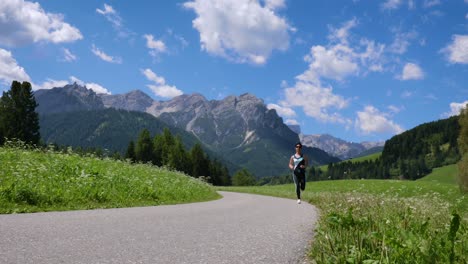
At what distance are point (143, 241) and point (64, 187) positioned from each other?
8.65 meters

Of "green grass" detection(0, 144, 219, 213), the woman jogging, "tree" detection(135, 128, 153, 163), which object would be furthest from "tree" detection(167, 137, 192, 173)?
the woman jogging

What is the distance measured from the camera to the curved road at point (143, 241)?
17.5ft

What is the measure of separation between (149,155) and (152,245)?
276 feet

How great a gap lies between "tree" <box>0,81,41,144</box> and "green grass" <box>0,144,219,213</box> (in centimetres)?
5385

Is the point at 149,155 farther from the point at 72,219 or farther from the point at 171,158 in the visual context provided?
the point at 72,219

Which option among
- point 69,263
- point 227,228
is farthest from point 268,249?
point 69,263

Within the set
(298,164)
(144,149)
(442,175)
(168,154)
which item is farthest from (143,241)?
(442,175)

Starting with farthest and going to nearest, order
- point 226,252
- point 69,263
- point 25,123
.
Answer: point 25,123
point 226,252
point 69,263

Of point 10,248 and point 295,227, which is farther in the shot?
point 295,227

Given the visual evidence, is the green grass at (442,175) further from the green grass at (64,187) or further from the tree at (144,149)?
the green grass at (64,187)

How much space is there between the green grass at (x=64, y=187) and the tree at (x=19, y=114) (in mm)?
53846

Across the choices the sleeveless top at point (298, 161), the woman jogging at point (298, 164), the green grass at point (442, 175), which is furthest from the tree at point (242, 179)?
the sleeveless top at point (298, 161)

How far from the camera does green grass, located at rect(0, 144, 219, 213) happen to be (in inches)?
465

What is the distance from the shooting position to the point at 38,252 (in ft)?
17.5
